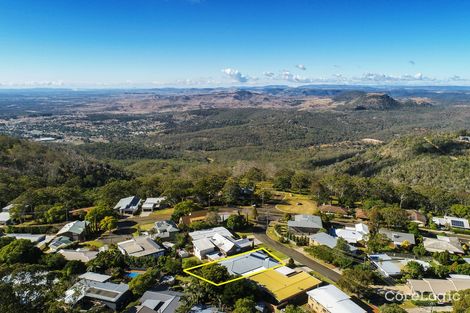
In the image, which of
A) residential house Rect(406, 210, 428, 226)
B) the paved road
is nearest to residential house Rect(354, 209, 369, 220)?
residential house Rect(406, 210, 428, 226)

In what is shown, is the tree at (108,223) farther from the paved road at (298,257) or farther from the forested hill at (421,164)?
the forested hill at (421,164)

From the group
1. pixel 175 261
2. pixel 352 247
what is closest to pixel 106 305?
pixel 175 261

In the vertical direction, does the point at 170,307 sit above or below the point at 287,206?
above

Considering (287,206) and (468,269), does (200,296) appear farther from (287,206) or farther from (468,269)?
(287,206)

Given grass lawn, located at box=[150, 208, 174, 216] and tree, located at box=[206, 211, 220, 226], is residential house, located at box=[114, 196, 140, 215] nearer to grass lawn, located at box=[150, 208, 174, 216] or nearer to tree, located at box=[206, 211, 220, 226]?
grass lawn, located at box=[150, 208, 174, 216]

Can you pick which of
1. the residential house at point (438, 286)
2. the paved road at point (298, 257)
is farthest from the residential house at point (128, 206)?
the residential house at point (438, 286)

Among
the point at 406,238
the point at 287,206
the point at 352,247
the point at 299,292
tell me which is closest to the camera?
the point at 299,292

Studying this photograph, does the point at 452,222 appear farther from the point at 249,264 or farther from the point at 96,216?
the point at 96,216
